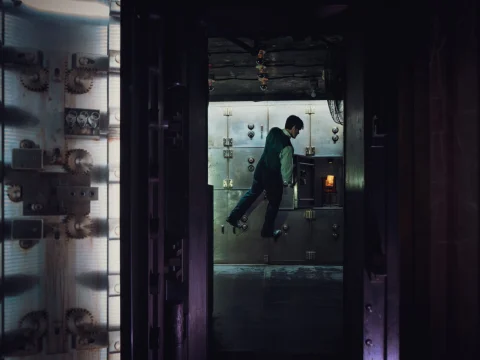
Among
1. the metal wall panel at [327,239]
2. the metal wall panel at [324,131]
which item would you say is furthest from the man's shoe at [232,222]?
the metal wall panel at [324,131]

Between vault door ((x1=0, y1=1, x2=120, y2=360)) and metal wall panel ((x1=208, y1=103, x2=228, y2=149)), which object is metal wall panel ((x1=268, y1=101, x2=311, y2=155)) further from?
Result: vault door ((x1=0, y1=1, x2=120, y2=360))

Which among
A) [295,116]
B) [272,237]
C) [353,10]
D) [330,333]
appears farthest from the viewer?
[272,237]

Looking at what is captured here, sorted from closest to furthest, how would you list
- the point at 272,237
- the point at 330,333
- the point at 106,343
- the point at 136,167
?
the point at 136,167, the point at 106,343, the point at 330,333, the point at 272,237

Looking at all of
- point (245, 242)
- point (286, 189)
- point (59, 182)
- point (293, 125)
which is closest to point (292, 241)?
point (245, 242)

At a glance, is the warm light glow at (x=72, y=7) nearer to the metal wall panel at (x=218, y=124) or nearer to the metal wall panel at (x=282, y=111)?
the metal wall panel at (x=218, y=124)

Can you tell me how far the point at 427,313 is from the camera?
7.81 feet

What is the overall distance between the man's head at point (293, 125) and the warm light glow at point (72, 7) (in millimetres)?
4759

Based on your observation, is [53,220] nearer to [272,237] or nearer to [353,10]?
[353,10]


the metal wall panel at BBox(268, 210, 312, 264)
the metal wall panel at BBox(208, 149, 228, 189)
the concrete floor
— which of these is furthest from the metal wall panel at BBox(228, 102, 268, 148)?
the concrete floor

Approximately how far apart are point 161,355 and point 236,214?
4.89 metres

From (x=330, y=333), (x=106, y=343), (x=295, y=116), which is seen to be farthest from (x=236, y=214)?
(x=106, y=343)

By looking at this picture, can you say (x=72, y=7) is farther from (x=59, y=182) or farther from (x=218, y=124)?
(x=218, y=124)

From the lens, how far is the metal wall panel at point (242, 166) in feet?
24.7

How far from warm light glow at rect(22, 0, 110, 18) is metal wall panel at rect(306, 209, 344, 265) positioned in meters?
5.88
